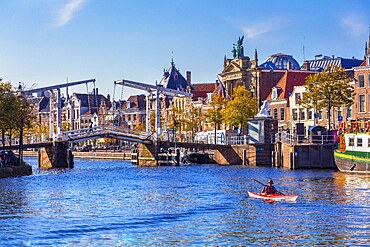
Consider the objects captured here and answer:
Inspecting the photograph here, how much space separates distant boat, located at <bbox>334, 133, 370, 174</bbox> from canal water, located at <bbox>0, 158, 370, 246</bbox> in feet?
14.7

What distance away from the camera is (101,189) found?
53.8m

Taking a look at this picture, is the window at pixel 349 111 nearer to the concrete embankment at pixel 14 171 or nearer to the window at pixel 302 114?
the window at pixel 302 114

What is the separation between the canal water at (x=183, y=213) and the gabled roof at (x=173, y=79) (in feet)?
331

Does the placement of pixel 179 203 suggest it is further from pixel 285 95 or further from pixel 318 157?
pixel 285 95

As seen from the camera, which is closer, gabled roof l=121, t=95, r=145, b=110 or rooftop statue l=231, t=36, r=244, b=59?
→ rooftop statue l=231, t=36, r=244, b=59

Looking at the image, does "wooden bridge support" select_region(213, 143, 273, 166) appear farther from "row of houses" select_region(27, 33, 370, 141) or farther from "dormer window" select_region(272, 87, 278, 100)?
"dormer window" select_region(272, 87, 278, 100)

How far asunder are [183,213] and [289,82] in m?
74.1

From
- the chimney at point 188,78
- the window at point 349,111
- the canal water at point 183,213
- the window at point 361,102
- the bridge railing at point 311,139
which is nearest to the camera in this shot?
the canal water at point 183,213

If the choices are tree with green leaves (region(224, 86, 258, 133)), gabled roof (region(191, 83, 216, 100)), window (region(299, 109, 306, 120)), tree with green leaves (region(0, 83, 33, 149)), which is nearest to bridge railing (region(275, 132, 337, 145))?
tree with green leaves (region(224, 86, 258, 133))

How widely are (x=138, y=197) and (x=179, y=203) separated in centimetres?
483

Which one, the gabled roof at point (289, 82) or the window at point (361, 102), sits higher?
the gabled roof at point (289, 82)

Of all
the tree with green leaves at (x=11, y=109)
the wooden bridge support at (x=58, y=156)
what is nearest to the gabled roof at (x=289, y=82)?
the wooden bridge support at (x=58, y=156)

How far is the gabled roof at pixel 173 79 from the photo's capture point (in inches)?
6314

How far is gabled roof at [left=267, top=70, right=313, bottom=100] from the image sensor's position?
108 m
